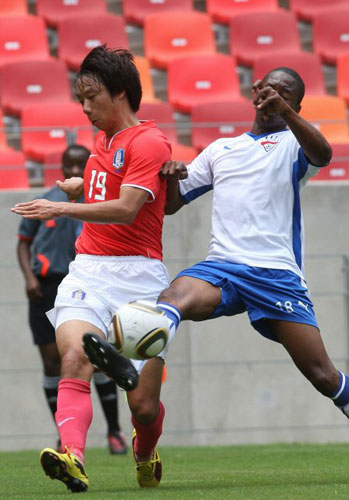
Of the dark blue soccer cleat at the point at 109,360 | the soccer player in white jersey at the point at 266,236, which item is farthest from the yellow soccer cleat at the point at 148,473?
the dark blue soccer cleat at the point at 109,360

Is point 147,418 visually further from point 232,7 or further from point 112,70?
point 232,7

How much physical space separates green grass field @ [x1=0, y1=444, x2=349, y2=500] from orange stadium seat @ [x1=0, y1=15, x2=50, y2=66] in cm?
500

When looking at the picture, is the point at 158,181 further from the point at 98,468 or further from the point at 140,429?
the point at 98,468

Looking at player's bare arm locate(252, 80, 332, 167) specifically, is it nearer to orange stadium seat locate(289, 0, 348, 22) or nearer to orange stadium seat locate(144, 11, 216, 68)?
orange stadium seat locate(144, 11, 216, 68)

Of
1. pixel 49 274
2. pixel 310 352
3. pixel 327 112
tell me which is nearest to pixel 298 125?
pixel 310 352

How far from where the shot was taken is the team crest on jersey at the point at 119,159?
4.71 m

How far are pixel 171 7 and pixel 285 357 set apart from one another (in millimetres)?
5103

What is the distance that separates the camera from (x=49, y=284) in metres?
7.36

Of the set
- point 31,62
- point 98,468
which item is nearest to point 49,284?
point 98,468

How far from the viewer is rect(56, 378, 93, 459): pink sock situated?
14.4 feet

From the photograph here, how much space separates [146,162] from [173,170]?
0.13 m

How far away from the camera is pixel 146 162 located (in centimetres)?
464

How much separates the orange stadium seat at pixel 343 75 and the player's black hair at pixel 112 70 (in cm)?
674

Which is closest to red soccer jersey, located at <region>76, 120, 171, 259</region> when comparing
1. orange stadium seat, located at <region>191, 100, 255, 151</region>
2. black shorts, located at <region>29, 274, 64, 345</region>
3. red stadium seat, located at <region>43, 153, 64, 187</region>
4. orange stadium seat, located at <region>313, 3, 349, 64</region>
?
black shorts, located at <region>29, 274, 64, 345</region>
